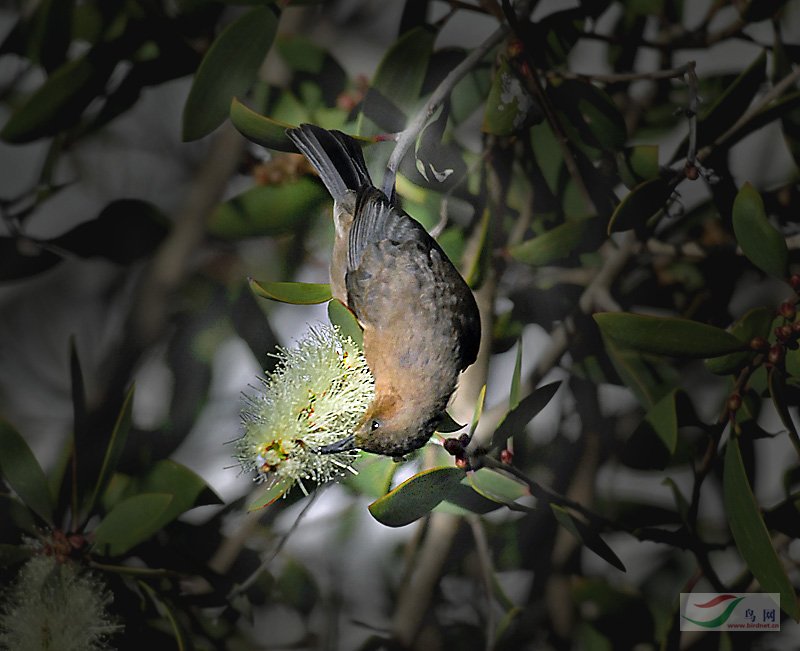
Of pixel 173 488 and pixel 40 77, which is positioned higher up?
pixel 40 77

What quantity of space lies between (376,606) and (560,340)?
40 centimetres

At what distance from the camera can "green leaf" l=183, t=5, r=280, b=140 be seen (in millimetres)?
698

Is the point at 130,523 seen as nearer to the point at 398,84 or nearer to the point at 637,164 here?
the point at 398,84

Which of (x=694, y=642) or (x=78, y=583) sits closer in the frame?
(x=78, y=583)

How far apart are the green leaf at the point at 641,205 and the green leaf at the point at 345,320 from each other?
34 centimetres

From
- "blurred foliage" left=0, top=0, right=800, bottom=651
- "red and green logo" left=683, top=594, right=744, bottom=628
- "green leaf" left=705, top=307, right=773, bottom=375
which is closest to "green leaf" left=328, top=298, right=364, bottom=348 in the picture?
"blurred foliage" left=0, top=0, right=800, bottom=651

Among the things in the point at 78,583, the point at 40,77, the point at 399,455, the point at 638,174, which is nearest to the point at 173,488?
the point at 78,583

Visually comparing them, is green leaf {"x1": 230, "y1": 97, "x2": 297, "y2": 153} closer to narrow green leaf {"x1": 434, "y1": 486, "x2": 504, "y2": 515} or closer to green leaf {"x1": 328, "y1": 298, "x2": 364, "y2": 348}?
green leaf {"x1": 328, "y1": 298, "x2": 364, "y2": 348}

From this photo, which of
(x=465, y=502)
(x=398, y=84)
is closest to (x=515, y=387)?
(x=465, y=502)

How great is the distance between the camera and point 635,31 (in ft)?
2.59

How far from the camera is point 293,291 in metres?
Answer: 0.71

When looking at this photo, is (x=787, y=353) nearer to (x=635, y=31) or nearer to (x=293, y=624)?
(x=635, y=31)

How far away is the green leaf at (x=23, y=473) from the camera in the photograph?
70 centimetres

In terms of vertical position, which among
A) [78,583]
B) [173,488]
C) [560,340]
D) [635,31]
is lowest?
[78,583]
